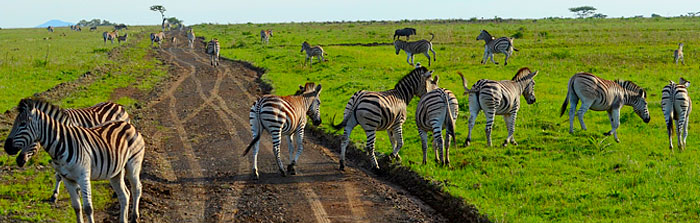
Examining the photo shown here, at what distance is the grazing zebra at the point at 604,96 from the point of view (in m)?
16.2

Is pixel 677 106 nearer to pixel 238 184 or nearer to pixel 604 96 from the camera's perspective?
pixel 604 96

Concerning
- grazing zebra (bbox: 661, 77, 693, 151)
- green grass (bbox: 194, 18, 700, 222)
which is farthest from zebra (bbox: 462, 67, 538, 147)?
grazing zebra (bbox: 661, 77, 693, 151)

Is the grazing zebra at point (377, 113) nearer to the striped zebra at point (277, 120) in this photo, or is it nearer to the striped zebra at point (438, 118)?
the striped zebra at point (438, 118)

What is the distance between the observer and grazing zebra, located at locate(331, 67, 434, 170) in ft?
42.3

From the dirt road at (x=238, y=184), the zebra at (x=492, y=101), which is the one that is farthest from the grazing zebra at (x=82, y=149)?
the zebra at (x=492, y=101)

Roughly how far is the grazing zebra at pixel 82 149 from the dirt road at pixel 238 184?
53.5 inches

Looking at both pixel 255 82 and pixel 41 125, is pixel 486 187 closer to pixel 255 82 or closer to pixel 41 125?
pixel 41 125

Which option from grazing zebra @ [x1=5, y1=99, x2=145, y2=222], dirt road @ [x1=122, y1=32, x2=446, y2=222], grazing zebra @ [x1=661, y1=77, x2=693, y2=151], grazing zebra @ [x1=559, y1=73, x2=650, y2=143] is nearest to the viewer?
grazing zebra @ [x1=5, y1=99, x2=145, y2=222]

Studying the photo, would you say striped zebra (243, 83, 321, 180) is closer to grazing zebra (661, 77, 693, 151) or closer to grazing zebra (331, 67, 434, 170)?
grazing zebra (331, 67, 434, 170)

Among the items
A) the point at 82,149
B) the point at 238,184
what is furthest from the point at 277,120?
Answer: the point at 82,149

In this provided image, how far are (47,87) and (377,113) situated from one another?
1819cm

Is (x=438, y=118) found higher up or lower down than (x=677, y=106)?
lower down

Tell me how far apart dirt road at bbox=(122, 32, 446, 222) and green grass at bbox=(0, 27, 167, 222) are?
3.71 ft

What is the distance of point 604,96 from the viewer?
16172 millimetres
